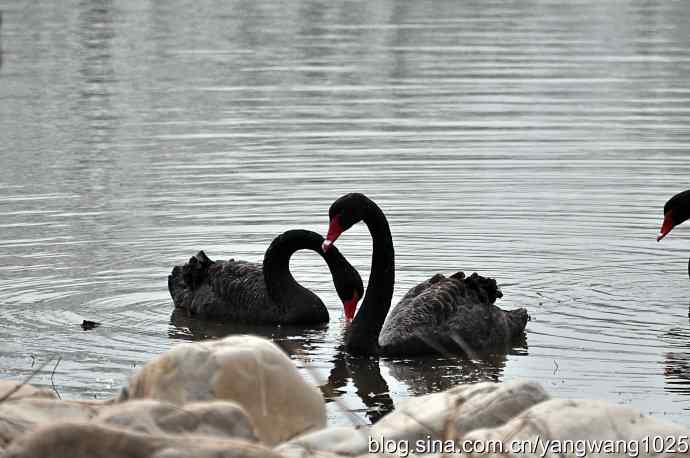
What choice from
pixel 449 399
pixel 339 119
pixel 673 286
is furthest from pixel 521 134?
pixel 449 399

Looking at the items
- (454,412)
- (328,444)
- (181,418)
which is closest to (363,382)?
(454,412)

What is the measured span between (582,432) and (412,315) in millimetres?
4174

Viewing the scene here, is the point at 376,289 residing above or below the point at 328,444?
below

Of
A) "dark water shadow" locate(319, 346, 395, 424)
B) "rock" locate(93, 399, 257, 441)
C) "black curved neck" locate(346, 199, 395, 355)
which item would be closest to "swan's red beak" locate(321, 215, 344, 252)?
"black curved neck" locate(346, 199, 395, 355)

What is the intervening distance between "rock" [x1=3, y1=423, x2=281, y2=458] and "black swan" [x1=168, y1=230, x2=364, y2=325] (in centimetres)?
558

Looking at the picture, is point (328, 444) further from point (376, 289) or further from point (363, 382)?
point (376, 289)

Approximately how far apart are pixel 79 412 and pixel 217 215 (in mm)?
8238

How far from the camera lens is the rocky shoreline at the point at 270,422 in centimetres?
434

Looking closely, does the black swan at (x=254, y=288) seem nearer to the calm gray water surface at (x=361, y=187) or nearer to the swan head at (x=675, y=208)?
the calm gray water surface at (x=361, y=187)

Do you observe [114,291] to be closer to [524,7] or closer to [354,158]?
[354,158]

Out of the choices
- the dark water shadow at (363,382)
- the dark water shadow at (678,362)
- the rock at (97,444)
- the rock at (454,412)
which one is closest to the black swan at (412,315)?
the dark water shadow at (363,382)

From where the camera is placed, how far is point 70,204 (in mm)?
13898

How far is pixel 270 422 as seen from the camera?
5785 millimetres

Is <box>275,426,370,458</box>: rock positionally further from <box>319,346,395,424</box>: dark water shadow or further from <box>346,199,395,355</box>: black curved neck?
<box>346,199,395,355</box>: black curved neck
